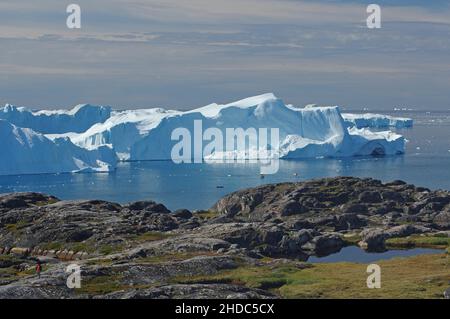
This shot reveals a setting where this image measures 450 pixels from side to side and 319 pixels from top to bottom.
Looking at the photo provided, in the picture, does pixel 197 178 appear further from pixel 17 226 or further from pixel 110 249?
pixel 110 249

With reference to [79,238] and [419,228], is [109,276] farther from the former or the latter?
[419,228]

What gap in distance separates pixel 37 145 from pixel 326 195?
6878 cm

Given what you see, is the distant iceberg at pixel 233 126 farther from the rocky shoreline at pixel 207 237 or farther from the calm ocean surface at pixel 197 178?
the rocky shoreline at pixel 207 237

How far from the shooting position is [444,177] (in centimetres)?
13388

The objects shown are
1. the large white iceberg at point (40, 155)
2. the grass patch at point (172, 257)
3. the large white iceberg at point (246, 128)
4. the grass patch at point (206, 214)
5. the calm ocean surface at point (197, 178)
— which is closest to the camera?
the grass patch at point (172, 257)

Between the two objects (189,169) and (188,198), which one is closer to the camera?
(188,198)

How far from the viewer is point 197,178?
477 feet

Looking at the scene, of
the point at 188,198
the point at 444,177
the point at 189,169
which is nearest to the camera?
the point at 188,198

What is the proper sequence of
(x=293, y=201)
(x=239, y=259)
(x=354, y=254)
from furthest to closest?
(x=293, y=201), (x=354, y=254), (x=239, y=259)

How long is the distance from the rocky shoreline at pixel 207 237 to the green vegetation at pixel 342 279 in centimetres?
23

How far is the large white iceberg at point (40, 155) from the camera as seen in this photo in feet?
438

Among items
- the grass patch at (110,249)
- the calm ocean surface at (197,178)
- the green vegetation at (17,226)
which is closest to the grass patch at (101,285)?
the grass patch at (110,249)

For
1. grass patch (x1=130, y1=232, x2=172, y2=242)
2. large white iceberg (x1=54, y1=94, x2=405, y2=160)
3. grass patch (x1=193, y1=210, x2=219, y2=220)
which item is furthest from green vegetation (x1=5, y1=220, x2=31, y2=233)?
large white iceberg (x1=54, y1=94, x2=405, y2=160)

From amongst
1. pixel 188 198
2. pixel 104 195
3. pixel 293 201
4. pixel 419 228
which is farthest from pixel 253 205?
pixel 104 195
